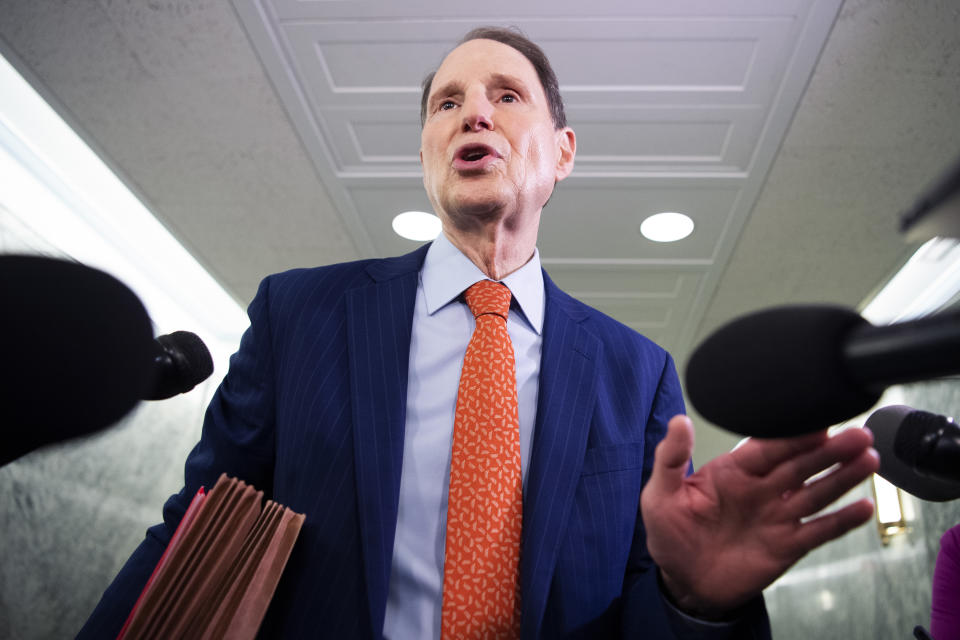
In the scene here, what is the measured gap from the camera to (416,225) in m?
3.64

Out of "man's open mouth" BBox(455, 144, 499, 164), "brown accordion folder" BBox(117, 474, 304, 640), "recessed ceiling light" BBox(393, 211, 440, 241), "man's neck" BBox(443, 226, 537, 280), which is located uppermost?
"recessed ceiling light" BBox(393, 211, 440, 241)

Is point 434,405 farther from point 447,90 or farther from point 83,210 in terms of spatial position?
point 83,210

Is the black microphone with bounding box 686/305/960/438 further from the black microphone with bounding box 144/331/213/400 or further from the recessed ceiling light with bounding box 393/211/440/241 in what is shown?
the recessed ceiling light with bounding box 393/211/440/241

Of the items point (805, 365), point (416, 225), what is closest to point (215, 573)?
point (805, 365)

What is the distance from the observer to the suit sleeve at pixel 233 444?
0.79 meters

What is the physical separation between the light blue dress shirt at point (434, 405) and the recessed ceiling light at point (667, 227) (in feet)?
7.61

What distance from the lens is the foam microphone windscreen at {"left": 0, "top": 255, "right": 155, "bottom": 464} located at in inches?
13.2

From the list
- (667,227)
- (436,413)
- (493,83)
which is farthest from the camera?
(667,227)

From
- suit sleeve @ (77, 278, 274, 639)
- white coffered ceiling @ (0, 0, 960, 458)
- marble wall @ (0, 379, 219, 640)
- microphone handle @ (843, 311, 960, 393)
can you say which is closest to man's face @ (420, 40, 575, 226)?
suit sleeve @ (77, 278, 274, 639)

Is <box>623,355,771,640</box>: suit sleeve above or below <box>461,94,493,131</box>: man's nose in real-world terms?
below

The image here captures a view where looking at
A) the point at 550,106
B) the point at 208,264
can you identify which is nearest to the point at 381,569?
the point at 550,106

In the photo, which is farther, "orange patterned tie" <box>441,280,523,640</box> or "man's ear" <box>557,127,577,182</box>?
"man's ear" <box>557,127,577,182</box>

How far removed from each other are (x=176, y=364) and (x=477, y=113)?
3.07 ft

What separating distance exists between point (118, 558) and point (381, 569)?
3580 mm
